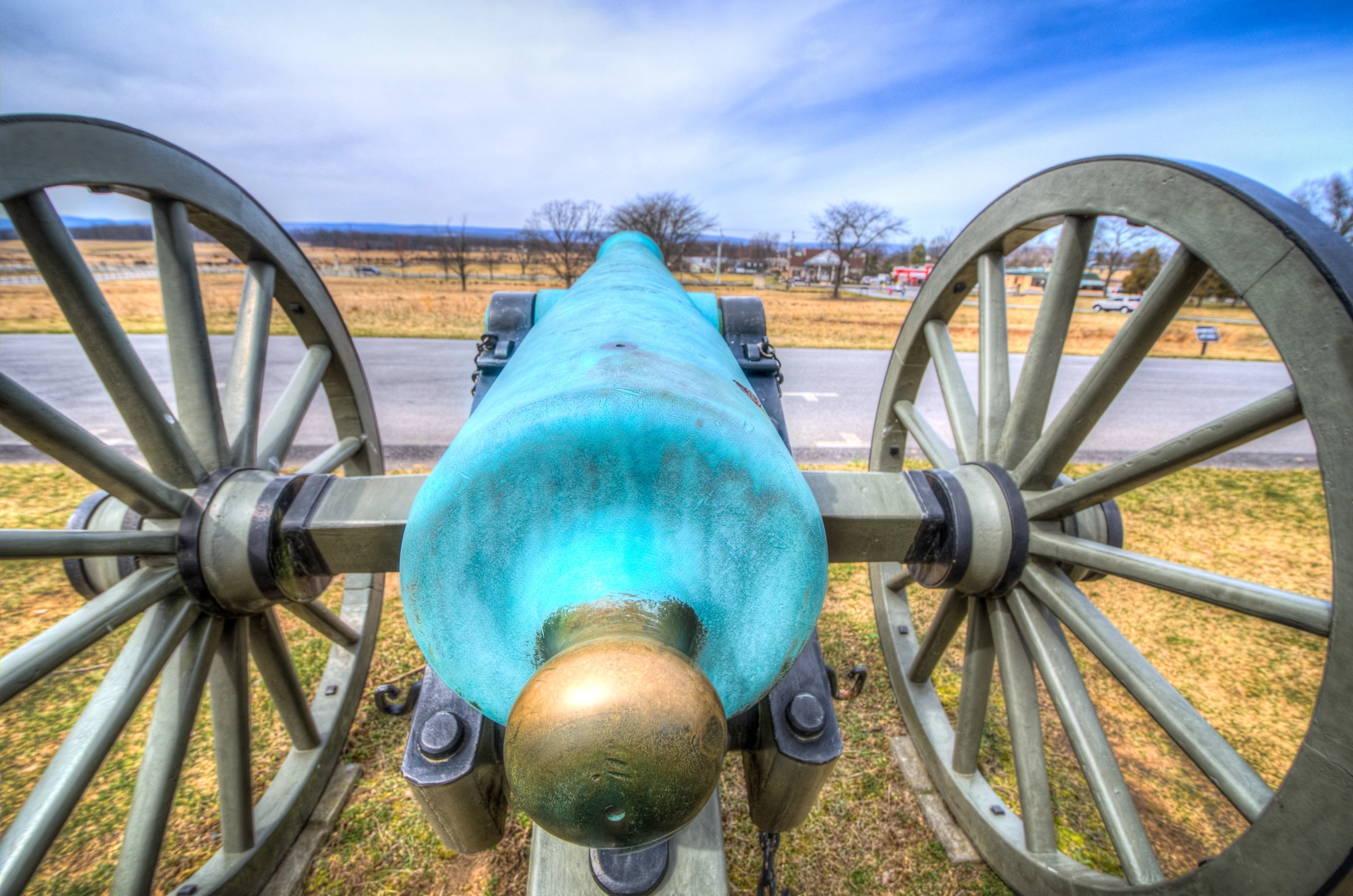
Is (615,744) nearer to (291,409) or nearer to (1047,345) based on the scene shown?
(1047,345)

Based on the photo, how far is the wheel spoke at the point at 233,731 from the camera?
6.52 feet

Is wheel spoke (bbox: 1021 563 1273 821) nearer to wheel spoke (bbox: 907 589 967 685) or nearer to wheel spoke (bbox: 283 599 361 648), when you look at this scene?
wheel spoke (bbox: 907 589 967 685)

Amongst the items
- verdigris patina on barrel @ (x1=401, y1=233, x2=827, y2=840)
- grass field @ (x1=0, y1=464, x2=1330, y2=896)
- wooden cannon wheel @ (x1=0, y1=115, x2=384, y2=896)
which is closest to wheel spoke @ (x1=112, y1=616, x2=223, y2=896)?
wooden cannon wheel @ (x1=0, y1=115, x2=384, y2=896)

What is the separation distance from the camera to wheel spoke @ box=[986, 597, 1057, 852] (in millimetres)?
1946

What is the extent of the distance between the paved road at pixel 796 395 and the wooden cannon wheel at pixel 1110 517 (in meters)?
4.19

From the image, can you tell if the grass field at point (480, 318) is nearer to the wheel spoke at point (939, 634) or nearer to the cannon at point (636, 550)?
the wheel spoke at point (939, 634)

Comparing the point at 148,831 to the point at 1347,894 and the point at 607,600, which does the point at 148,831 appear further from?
the point at 1347,894

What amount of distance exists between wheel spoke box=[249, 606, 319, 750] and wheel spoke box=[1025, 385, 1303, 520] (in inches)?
97.4

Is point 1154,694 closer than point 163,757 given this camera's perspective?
Yes

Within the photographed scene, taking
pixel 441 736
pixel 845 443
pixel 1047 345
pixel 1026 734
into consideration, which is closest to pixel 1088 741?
pixel 1026 734

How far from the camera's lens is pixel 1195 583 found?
1489 millimetres

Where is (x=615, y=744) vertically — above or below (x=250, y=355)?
below

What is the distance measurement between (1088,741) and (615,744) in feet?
5.60

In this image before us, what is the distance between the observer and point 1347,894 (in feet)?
3.72
